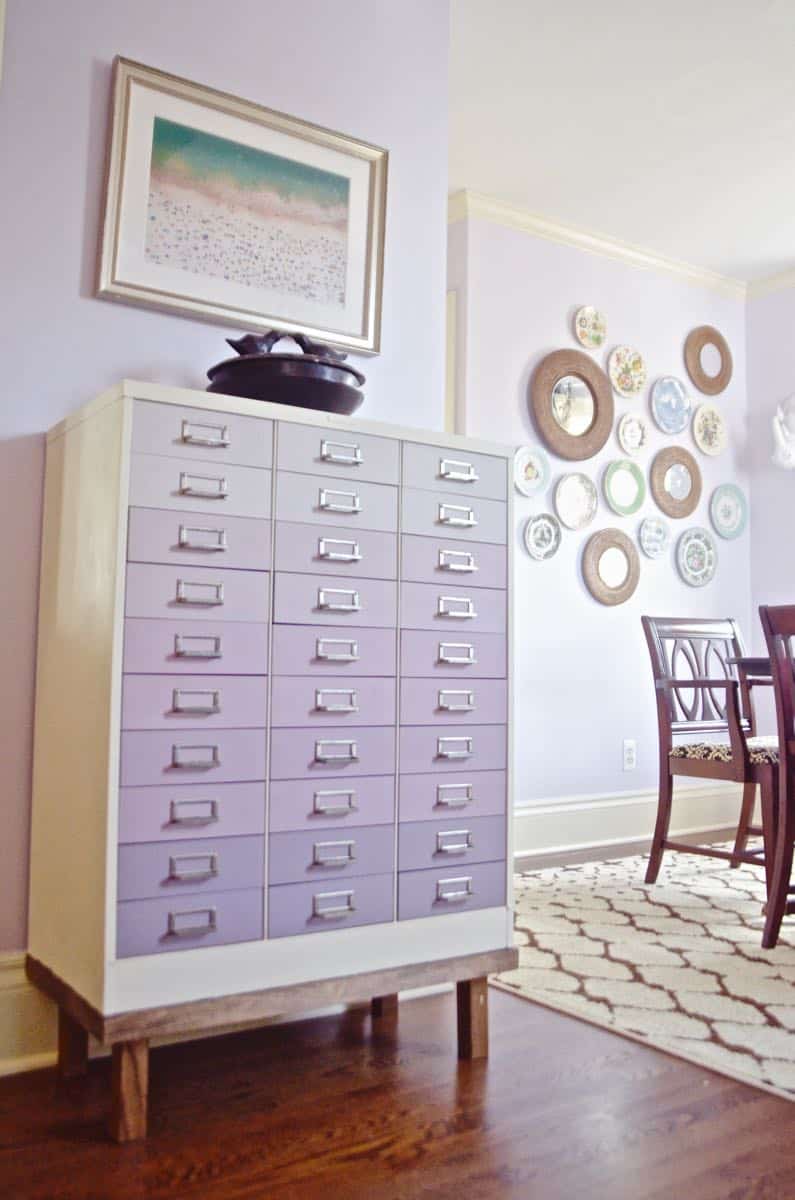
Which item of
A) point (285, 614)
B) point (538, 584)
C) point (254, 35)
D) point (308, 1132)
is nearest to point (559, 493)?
point (538, 584)

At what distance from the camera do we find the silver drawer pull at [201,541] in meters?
1.84

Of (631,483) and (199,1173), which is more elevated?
(631,483)

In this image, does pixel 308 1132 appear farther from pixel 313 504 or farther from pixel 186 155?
pixel 186 155

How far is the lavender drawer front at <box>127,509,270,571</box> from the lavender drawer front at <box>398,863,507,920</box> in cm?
69

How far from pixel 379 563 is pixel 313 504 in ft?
0.59

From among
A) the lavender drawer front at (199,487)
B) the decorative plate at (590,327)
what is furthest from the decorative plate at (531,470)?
the lavender drawer front at (199,487)

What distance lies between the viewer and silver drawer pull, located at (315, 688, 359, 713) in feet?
6.48

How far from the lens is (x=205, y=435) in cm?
187

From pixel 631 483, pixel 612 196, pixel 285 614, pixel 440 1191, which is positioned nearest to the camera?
pixel 440 1191

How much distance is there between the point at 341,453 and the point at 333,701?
48cm

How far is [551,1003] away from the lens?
2.43m

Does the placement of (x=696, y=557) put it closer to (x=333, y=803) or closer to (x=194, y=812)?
(x=333, y=803)

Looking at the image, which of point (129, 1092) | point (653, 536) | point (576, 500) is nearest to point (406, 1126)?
point (129, 1092)

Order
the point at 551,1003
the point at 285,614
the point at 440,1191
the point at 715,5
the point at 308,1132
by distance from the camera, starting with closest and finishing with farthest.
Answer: the point at 440,1191 < the point at 308,1132 < the point at 285,614 < the point at 551,1003 < the point at 715,5
